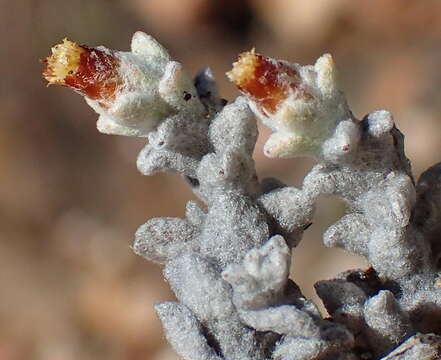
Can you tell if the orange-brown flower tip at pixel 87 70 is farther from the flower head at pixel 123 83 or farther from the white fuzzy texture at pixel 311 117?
the white fuzzy texture at pixel 311 117

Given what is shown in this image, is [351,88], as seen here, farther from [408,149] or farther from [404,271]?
[404,271]

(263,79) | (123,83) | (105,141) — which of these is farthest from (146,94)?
(105,141)

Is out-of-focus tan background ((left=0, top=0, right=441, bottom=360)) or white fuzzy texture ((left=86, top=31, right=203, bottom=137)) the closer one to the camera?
white fuzzy texture ((left=86, top=31, right=203, bottom=137))

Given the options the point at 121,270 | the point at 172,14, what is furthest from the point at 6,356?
the point at 172,14

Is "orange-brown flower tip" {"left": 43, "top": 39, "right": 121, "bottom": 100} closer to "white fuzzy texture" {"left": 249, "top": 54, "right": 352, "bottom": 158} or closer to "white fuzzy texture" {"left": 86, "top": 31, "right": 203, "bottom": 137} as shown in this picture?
"white fuzzy texture" {"left": 86, "top": 31, "right": 203, "bottom": 137}

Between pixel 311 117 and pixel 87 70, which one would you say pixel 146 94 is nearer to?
pixel 87 70

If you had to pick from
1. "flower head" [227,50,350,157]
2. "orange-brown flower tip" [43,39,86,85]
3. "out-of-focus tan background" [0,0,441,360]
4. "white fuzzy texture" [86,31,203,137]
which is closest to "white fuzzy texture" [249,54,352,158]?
"flower head" [227,50,350,157]

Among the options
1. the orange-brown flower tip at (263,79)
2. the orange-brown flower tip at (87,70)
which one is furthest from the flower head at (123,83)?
the orange-brown flower tip at (263,79)
